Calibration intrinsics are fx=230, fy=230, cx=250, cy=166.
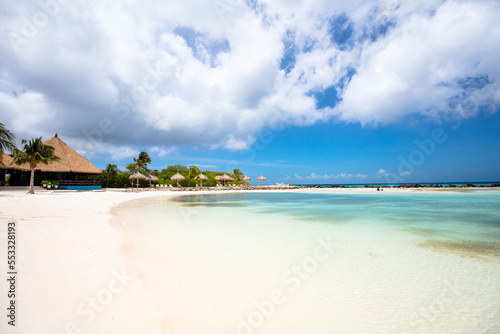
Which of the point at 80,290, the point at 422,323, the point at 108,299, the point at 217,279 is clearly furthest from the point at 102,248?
the point at 422,323

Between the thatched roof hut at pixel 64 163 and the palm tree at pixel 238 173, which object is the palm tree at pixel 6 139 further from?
the palm tree at pixel 238 173

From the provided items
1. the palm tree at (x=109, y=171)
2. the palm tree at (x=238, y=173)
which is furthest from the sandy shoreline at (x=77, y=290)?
the palm tree at (x=238, y=173)

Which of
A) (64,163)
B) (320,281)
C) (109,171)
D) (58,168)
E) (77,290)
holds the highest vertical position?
(64,163)

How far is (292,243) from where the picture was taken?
5570 millimetres

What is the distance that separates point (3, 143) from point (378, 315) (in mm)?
20130

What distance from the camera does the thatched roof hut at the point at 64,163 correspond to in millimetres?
22688

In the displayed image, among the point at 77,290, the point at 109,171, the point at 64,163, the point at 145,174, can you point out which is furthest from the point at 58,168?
the point at 77,290

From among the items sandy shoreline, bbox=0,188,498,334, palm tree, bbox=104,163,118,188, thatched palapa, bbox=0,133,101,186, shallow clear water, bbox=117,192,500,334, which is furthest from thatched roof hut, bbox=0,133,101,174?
sandy shoreline, bbox=0,188,498,334

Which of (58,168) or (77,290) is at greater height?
(58,168)

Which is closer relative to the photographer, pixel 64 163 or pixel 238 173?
pixel 64 163

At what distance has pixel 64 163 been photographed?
24562mm

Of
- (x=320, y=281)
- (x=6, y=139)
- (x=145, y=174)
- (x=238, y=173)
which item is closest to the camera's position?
(x=320, y=281)

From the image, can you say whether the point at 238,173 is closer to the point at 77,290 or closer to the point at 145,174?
the point at 145,174

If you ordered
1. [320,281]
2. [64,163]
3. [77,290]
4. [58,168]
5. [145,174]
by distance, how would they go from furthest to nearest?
1. [145,174]
2. [64,163]
3. [58,168]
4. [320,281]
5. [77,290]
